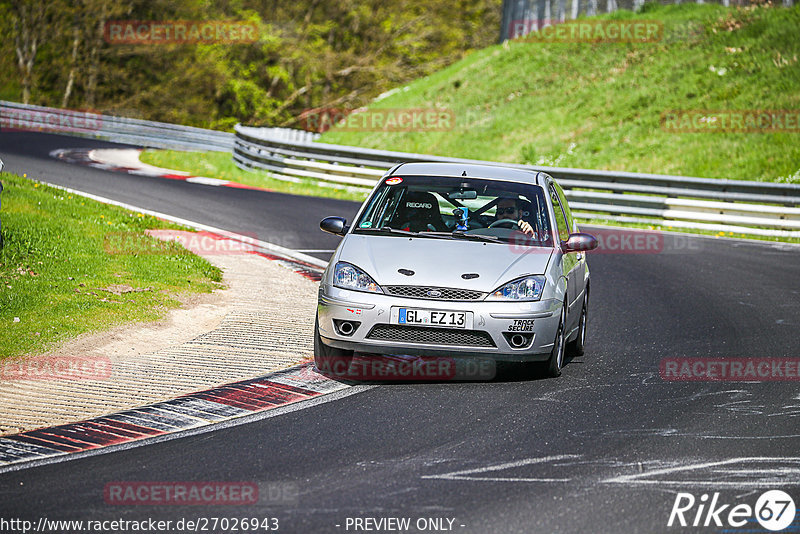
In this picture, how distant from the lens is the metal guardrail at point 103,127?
1516 inches

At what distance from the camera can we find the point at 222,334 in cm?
953

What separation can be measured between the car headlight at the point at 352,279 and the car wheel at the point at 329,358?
404 mm

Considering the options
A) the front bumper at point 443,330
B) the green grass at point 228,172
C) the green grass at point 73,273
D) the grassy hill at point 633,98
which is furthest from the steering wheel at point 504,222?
the grassy hill at point 633,98

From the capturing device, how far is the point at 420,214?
357 inches

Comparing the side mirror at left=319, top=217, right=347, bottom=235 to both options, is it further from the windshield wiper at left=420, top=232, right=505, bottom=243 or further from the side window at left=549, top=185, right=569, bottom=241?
the side window at left=549, top=185, right=569, bottom=241

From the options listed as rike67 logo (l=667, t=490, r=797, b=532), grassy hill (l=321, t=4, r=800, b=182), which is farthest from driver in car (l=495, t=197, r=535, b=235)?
grassy hill (l=321, t=4, r=800, b=182)

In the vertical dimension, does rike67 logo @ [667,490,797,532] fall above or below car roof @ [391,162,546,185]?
below

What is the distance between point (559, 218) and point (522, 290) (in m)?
1.72

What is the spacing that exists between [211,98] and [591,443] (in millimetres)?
55985

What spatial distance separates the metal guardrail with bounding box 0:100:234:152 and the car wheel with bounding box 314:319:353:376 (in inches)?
1230

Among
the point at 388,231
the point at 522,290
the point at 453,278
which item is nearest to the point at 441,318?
the point at 453,278

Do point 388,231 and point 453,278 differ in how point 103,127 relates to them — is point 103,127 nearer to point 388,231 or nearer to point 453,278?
point 388,231

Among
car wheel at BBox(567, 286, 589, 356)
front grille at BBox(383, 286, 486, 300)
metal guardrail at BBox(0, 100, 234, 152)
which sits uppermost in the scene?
metal guardrail at BBox(0, 100, 234, 152)

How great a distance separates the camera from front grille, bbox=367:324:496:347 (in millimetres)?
7738
